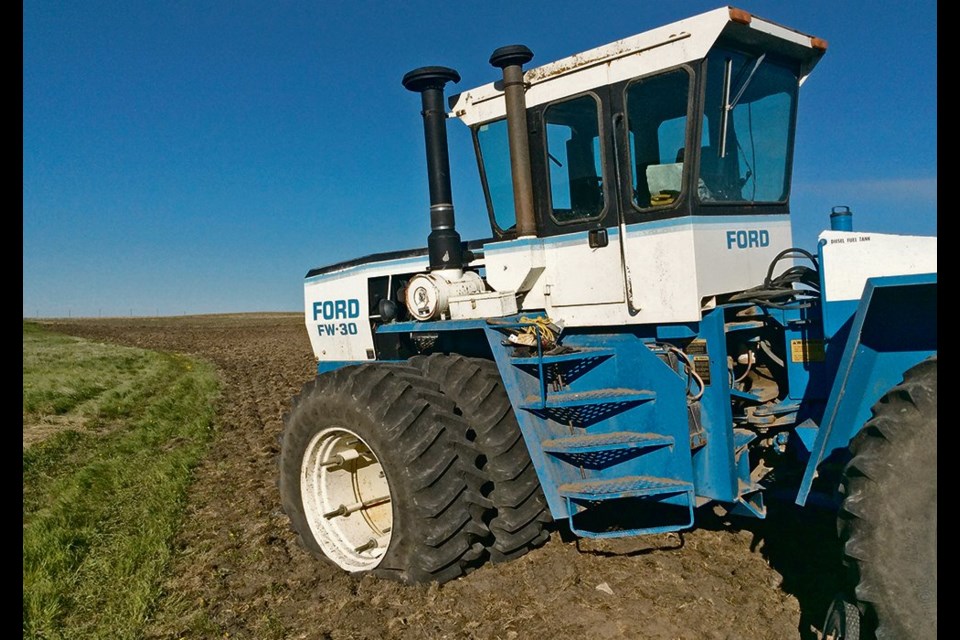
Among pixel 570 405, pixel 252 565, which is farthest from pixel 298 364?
pixel 570 405

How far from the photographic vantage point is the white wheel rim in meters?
4.76

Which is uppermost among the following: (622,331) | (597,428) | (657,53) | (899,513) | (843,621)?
(657,53)

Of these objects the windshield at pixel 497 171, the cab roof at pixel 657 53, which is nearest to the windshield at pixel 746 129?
the cab roof at pixel 657 53

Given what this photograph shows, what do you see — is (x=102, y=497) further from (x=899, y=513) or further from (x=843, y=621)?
(x=899, y=513)

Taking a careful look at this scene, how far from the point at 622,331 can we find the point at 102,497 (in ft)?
17.8

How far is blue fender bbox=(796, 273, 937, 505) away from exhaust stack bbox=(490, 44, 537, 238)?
2041 mm

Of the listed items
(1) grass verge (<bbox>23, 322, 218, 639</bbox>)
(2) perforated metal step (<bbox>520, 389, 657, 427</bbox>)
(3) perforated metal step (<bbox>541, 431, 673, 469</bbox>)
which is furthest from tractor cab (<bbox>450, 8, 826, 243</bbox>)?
(1) grass verge (<bbox>23, 322, 218, 639</bbox>)

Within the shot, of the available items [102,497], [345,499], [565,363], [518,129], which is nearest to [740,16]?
[518,129]

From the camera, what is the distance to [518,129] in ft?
14.8

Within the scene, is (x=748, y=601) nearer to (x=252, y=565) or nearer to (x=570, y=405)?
(x=570, y=405)

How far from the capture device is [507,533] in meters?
4.27

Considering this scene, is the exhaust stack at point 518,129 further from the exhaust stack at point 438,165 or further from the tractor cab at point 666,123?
the exhaust stack at point 438,165

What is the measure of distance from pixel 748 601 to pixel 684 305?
1631mm

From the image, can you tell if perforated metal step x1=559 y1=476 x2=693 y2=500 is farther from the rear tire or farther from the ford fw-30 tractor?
the rear tire
